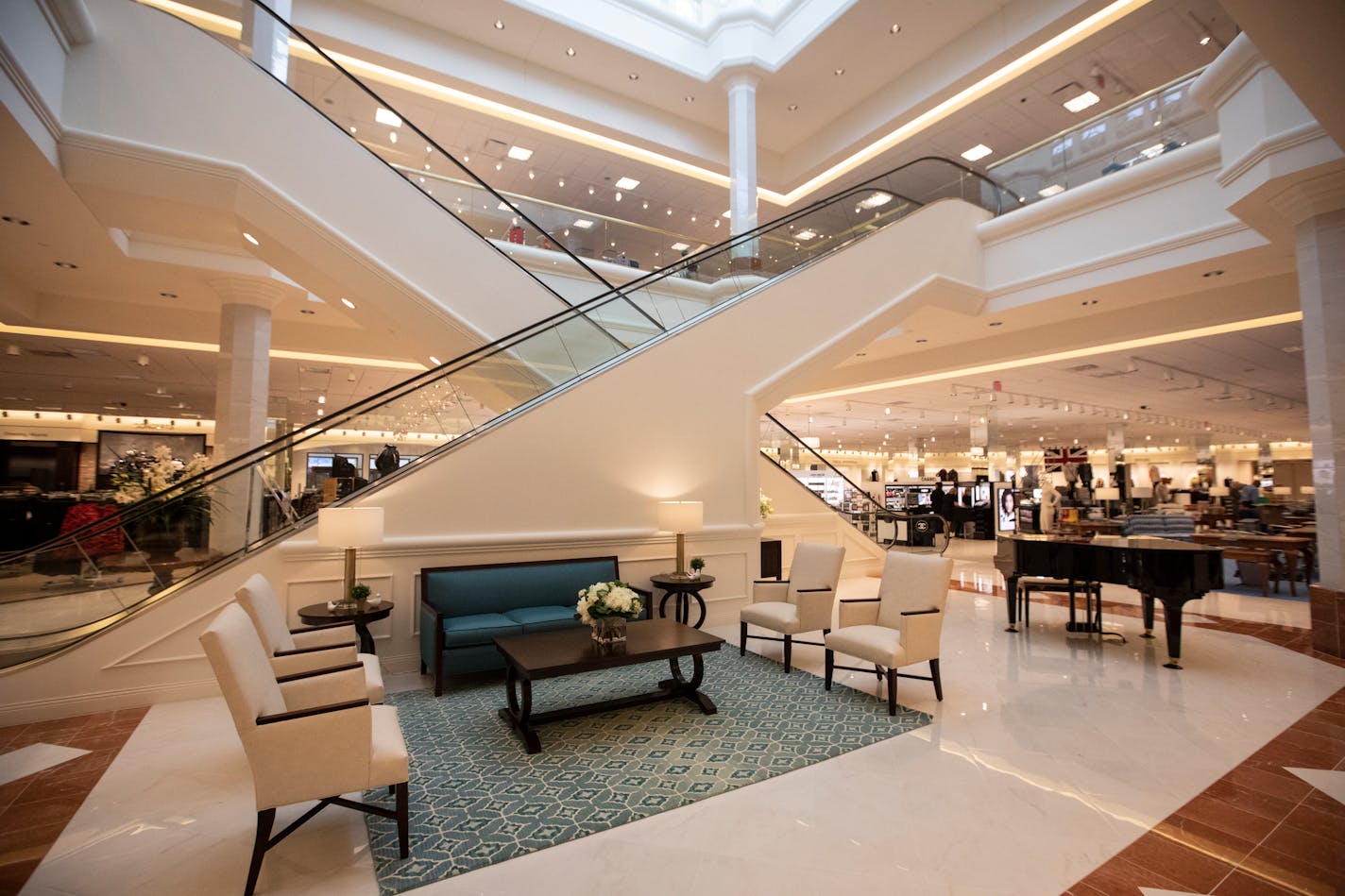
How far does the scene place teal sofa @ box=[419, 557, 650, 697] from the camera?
4.81 meters

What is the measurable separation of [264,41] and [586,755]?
8117 mm

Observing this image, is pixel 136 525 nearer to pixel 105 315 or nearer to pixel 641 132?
pixel 105 315

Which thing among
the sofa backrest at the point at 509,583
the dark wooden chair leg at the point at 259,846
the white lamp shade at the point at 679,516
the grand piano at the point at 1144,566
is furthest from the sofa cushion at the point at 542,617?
the grand piano at the point at 1144,566

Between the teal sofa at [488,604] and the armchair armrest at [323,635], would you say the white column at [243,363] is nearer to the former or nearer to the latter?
the teal sofa at [488,604]

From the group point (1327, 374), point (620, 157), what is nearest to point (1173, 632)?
point (1327, 374)

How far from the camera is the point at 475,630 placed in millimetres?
4844

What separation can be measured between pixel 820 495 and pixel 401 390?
667cm

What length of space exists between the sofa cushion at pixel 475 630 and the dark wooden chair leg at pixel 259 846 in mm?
2238

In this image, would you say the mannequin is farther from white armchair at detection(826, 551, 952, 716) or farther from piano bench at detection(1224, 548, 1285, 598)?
white armchair at detection(826, 551, 952, 716)

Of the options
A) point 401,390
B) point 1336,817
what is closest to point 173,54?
point 401,390

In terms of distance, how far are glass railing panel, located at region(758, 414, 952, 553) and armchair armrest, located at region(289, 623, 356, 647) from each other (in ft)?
20.6

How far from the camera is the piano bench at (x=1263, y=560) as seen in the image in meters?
9.20

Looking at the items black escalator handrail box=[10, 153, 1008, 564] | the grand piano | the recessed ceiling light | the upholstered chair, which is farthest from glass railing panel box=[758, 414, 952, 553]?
the recessed ceiling light

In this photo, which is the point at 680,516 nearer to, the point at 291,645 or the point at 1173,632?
the point at 291,645
